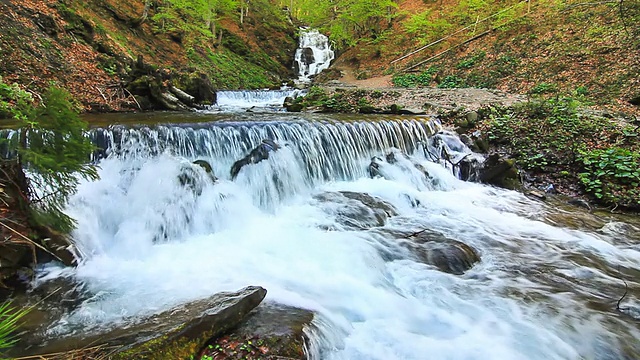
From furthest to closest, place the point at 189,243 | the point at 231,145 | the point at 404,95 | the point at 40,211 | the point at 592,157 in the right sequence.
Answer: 1. the point at 404,95
2. the point at 592,157
3. the point at 231,145
4. the point at 189,243
5. the point at 40,211

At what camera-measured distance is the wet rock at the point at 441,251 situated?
4.68 meters

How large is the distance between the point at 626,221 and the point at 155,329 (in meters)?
7.92

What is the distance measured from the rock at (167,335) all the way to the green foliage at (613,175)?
775 cm

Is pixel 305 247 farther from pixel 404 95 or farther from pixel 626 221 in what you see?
pixel 404 95

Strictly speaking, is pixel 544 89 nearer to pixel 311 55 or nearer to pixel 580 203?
pixel 580 203

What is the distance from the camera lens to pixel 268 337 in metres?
2.81

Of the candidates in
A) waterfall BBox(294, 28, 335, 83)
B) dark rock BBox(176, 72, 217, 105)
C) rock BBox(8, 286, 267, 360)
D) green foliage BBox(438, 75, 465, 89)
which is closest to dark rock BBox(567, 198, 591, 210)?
rock BBox(8, 286, 267, 360)

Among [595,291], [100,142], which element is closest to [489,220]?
[595,291]

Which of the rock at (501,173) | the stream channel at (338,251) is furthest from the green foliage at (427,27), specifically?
the stream channel at (338,251)

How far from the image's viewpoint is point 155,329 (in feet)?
9.23

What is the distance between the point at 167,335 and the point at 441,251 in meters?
3.73

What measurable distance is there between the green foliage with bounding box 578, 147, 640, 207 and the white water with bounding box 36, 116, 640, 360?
142 centimetres

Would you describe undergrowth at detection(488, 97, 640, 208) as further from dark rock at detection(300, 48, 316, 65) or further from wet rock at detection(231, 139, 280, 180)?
dark rock at detection(300, 48, 316, 65)

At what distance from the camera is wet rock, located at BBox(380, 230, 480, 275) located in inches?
184
